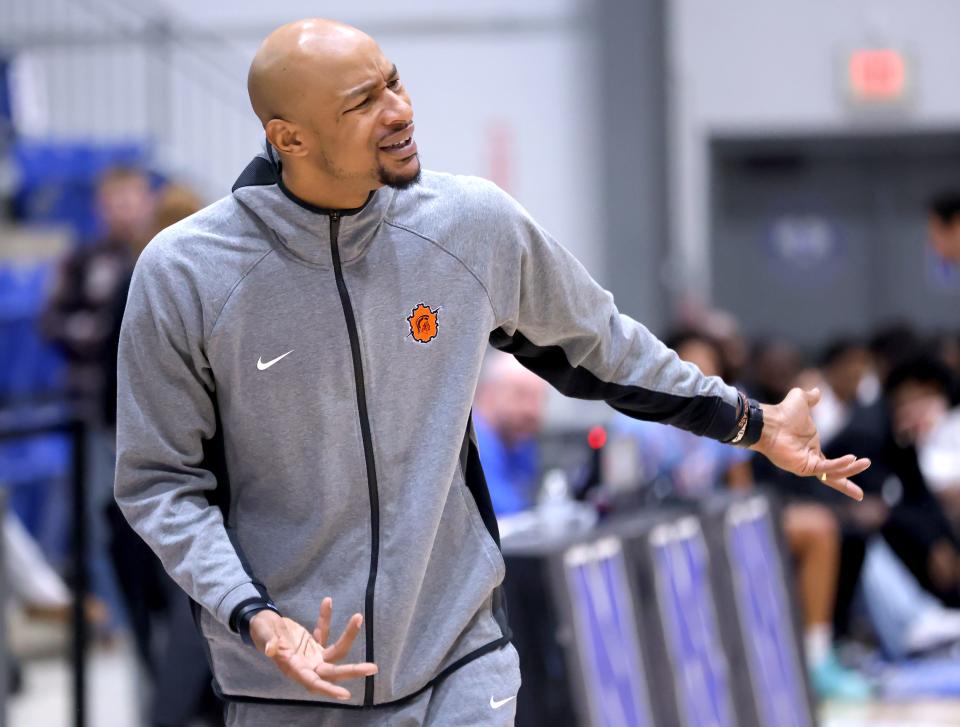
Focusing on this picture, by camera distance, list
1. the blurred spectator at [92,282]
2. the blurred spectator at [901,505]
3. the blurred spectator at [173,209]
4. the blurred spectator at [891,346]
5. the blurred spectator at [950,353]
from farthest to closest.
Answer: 1. the blurred spectator at [891,346]
2. the blurred spectator at [950,353]
3. the blurred spectator at [901,505]
4. the blurred spectator at [92,282]
5. the blurred spectator at [173,209]

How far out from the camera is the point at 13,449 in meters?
5.79

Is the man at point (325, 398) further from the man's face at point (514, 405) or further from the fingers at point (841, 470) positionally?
the man's face at point (514, 405)

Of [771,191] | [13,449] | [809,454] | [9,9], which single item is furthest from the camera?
[771,191]

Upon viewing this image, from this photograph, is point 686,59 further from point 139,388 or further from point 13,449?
point 139,388

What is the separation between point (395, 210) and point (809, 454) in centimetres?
83

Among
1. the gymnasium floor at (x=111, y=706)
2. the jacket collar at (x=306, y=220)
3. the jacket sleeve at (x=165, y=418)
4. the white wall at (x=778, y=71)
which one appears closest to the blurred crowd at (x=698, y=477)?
the gymnasium floor at (x=111, y=706)

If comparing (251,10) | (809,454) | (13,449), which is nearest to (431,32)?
(251,10)

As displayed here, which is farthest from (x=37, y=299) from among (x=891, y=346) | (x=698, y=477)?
(x=891, y=346)

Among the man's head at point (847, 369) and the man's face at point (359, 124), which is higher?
the man's face at point (359, 124)

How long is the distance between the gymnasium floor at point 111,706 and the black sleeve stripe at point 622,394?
2503 millimetres

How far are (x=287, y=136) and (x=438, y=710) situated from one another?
88 cm

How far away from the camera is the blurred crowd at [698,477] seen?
503 centimetres

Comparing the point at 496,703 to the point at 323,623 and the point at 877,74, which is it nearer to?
the point at 323,623

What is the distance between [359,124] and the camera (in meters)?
2.25
